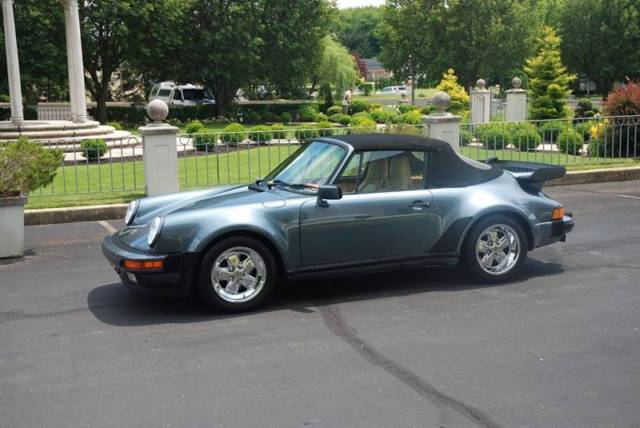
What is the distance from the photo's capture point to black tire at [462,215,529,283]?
720 centimetres

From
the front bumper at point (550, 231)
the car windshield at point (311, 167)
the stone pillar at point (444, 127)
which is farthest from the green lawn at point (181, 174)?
the front bumper at point (550, 231)

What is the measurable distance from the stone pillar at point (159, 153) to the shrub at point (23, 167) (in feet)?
7.79

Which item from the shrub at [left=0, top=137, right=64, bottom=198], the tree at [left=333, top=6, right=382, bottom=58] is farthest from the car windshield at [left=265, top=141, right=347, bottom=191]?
the tree at [left=333, top=6, right=382, bottom=58]

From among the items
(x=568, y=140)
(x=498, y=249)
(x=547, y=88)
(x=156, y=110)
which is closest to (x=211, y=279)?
(x=498, y=249)

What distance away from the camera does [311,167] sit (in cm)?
718

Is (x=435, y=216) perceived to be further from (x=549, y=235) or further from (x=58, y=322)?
(x=58, y=322)

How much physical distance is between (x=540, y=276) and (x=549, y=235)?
436mm

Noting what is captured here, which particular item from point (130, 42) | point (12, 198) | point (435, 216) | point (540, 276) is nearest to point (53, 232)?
point (12, 198)

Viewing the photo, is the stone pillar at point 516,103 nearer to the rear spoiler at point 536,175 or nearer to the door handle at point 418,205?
the rear spoiler at point 536,175

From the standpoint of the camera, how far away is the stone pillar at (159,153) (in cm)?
1191

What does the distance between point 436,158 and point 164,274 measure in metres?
2.77

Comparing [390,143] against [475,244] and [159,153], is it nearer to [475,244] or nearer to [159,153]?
[475,244]

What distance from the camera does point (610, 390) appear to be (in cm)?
475

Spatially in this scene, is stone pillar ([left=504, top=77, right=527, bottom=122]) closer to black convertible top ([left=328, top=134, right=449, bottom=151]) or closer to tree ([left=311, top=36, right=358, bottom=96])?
black convertible top ([left=328, top=134, right=449, bottom=151])
